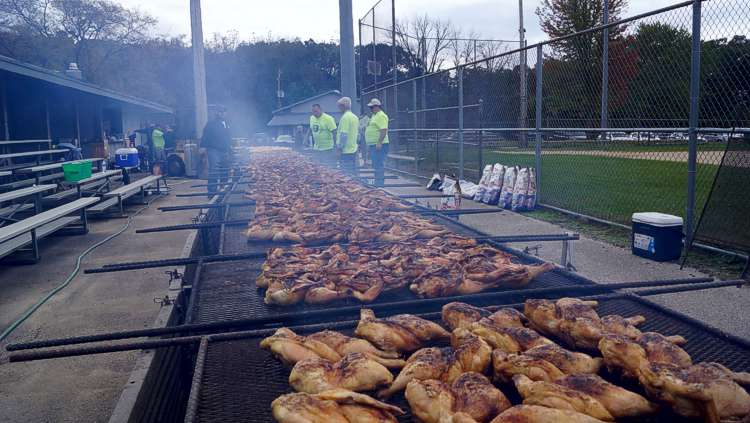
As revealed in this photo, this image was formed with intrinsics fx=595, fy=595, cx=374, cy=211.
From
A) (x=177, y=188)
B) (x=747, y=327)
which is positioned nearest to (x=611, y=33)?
(x=747, y=327)

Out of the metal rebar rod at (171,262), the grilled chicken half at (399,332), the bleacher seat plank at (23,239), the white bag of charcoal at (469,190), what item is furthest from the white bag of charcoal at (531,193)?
the grilled chicken half at (399,332)

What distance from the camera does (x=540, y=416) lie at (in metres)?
1.82

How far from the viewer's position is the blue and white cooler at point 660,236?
6.84 m

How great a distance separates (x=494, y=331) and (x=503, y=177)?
9.40m

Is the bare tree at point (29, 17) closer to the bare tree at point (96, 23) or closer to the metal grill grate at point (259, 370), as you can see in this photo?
the bare tree at point (96, 23)

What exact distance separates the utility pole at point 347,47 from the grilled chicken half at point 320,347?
49.4ft

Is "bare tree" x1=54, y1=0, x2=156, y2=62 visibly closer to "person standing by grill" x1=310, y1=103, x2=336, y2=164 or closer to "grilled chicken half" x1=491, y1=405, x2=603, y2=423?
"person standing by grill" x1=310, y1=103, x2=336, y2=164

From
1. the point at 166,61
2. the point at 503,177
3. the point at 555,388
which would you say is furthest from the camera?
the point at 166,61

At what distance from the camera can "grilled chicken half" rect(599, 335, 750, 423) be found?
1.89 metres

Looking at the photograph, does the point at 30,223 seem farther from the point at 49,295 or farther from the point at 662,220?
the point at 662,220

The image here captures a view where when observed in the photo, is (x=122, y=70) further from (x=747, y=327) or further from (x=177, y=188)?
(x=747, y=327)

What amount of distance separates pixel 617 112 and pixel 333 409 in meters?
8.47

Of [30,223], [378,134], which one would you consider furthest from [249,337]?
[378,134]

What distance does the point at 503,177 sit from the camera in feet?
38.3
